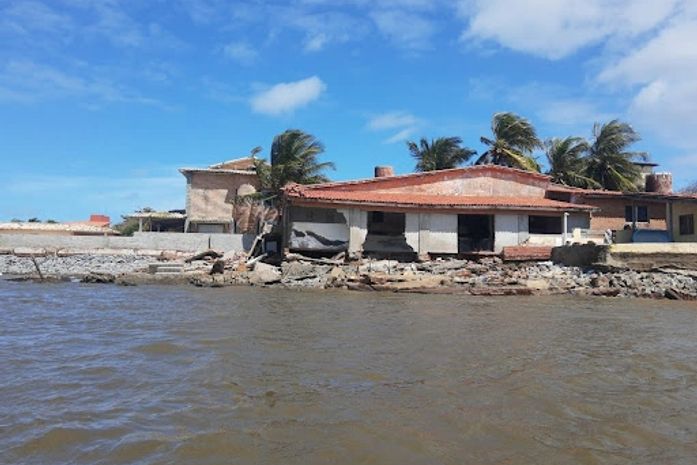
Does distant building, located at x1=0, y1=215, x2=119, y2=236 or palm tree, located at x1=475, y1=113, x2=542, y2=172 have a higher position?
palm tree, located at x1=475, y1=113, x2=542, y2=172

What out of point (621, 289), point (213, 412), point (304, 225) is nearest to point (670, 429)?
point (213, 412)

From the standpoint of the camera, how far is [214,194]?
33094 mm

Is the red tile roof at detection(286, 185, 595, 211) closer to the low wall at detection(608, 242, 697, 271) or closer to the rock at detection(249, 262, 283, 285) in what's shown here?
the rock at detection(249, 262, 283, 285)

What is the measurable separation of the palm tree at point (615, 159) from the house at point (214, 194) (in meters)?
20.7

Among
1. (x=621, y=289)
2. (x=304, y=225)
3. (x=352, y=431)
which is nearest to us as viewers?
(x=352, y=431)

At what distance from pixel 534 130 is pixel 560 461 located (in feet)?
106

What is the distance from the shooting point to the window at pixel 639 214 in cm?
2602

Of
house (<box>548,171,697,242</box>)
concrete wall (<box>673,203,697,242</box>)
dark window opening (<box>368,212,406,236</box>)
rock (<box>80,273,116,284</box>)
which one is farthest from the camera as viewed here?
dark window opening (<box>368,212,406,236</box>)

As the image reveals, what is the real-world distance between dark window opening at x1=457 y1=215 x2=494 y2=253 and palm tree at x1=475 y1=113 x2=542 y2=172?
382 inches

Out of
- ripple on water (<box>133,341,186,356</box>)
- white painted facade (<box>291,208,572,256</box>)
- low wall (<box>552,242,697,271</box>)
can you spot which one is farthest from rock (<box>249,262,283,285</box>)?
ripple on water (<box>133,341,186,356</box>)

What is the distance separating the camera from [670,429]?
14.7ft

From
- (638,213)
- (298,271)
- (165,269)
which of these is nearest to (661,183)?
(638,213)

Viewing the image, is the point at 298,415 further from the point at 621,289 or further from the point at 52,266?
the point at 52,266

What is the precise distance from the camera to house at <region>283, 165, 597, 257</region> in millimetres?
21797
